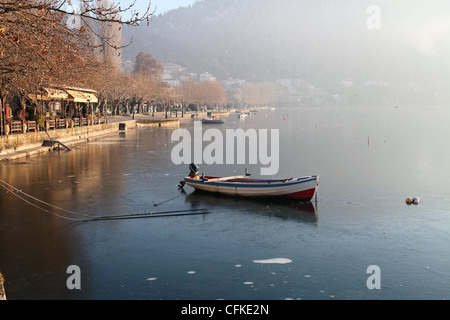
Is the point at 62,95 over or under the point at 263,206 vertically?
over

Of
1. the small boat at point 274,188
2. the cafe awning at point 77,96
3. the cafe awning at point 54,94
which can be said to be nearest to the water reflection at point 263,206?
the small boat at point 274,188

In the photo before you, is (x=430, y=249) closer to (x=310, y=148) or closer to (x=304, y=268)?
(x=304, y=268)

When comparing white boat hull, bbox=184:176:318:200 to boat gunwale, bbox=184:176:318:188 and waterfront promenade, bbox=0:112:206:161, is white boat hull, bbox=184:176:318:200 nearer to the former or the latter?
boat gunwale, bbox=184:176:318:188

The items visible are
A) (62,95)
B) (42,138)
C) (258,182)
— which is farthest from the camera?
(62,95)

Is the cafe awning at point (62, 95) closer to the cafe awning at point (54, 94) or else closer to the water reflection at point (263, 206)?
the cafe awning at point (54, 94)

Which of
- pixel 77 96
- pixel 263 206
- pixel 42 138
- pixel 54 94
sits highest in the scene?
pixel 77 96

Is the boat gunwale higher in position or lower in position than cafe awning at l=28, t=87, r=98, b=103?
lower

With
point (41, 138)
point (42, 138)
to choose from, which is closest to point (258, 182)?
point (41, 138)

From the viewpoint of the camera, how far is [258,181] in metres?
28.1

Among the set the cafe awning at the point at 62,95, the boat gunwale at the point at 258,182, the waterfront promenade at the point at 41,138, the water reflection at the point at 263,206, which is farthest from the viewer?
the cafe awning at the point at 62,95

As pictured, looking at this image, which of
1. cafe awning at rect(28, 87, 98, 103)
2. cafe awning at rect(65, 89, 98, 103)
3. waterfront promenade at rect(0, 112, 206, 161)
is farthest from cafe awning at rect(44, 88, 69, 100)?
waterfront promenade at rect(0, 112, 206, 161)

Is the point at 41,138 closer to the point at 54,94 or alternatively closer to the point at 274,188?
the point at 54,94

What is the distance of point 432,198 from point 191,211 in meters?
14.4

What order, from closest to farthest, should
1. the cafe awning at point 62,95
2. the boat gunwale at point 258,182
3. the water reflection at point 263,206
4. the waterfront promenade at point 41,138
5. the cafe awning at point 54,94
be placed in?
1. the water reflection at point 263,206
2. the boat gunwale at point 258,182
3. the waterfront promenade at point 41,138
4. the cafe awning at point 62,95
5. the cafe awning at point 54,94
